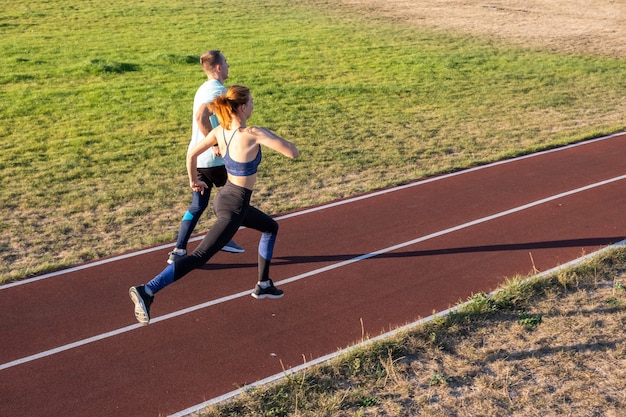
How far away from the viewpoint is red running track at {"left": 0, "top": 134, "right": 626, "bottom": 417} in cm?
671

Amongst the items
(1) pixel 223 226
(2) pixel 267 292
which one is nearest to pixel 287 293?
(2) pixel 267 292

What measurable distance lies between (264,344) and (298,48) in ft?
66.1

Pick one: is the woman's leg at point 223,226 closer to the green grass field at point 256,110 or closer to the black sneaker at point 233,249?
the black sneaker at point 233,249

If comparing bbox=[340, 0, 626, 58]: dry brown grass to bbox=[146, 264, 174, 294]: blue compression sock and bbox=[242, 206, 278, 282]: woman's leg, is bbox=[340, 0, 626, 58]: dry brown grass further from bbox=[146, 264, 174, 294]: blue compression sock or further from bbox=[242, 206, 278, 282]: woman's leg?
bbox=[146, 264, 174, 294]: blue compression sock

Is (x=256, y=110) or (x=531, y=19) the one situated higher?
(x=256, y=110)

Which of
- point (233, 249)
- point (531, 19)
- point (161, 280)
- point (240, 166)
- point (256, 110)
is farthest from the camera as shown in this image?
point (531, 19)

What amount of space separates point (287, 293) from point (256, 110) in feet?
34.6

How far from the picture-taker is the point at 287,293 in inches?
332

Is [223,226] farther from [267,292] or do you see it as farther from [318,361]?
[318,361]

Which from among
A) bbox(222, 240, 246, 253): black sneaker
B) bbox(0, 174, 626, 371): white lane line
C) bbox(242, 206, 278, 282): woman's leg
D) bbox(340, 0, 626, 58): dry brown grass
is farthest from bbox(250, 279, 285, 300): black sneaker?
bbox(340, 0, 626, 58): dry brown grass

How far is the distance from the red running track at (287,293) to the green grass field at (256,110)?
3.15 feet

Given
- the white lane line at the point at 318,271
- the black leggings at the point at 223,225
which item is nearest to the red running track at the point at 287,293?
the white lane line at the point at 318,271

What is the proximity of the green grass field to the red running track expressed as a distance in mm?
960

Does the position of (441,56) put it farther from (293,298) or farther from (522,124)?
(293,298)
